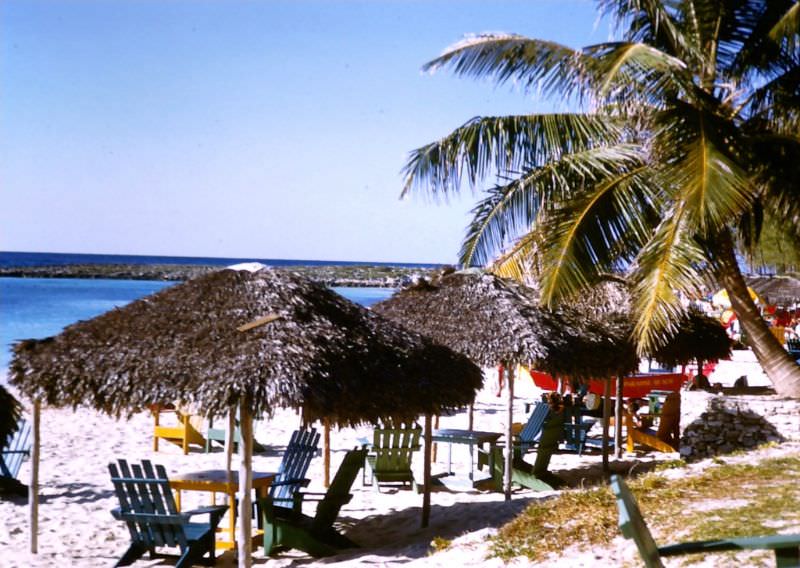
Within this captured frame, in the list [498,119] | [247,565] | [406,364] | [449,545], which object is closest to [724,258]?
[498,119]

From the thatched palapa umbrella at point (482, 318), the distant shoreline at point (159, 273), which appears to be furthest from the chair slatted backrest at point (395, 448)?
the distant shoreline at point (159, 273)

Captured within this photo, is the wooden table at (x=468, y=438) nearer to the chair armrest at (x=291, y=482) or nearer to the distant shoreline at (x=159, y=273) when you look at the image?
the chair armrest at (x=291, y=482)

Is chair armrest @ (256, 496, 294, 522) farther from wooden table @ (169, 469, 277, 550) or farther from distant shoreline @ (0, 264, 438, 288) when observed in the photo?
distant shoreline @ (0, 264, 438, 288)

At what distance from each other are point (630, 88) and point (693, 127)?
79cm

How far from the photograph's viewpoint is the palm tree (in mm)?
9625

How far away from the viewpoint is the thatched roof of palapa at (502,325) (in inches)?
402

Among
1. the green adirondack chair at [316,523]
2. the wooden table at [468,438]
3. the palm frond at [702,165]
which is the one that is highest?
the palm frond at [702,165]

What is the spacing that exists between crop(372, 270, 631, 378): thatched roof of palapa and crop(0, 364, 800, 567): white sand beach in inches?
59.9

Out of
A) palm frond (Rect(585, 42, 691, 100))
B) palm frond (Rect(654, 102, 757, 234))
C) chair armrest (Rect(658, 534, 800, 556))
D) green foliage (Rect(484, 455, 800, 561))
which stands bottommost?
green foliage (Rect(484, 455, 800, 561))

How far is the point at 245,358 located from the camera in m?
7.10

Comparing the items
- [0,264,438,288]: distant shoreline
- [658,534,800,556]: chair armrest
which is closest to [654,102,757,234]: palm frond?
[658,534,800,556]: chair armrest

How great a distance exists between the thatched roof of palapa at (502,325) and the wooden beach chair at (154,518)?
3844mm

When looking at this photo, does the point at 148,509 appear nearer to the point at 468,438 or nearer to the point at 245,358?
the point at 245,358

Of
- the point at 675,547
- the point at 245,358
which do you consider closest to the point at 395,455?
the point at 245,358
